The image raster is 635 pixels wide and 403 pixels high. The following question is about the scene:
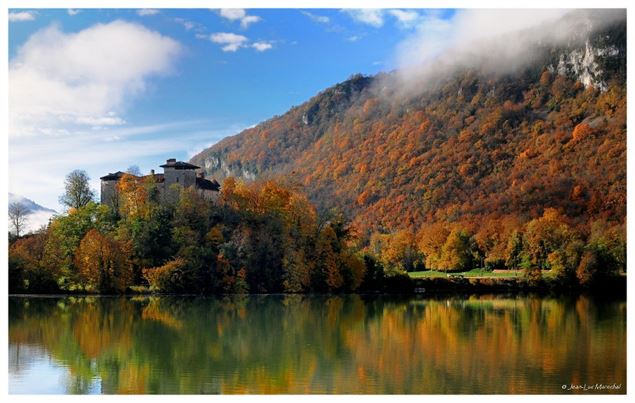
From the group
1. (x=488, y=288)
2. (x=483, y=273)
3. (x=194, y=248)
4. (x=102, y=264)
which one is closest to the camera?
(x=102, y=264)

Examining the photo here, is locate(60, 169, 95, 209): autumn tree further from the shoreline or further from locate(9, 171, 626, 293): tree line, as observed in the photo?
the shoreline

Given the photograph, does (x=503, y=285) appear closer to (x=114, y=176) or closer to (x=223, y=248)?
(x=223, y=248)

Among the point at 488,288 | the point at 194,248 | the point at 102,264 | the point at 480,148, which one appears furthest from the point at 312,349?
the point at 480,148

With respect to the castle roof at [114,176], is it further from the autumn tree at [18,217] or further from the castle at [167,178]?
the autumn tree at [18,217]

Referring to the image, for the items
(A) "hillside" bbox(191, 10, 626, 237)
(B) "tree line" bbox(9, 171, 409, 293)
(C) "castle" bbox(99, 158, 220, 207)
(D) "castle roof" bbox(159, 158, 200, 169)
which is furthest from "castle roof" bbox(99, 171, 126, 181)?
(A) "hillside" bbox(191, 10, 626, 237)

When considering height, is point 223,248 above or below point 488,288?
above

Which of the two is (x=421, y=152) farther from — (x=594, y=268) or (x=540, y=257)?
(x=594, y=268)

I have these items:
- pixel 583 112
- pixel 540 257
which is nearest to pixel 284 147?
pixel 583 112
